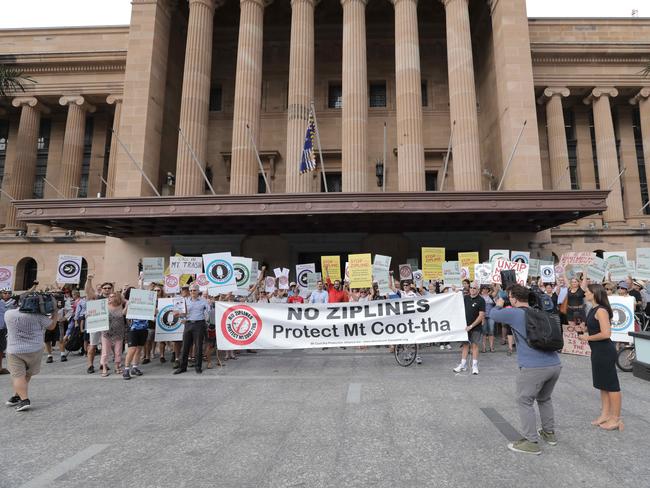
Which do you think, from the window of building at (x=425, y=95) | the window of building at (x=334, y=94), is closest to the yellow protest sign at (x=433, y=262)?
the window of building at (x=425, y=95)

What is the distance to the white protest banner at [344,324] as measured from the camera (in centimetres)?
928

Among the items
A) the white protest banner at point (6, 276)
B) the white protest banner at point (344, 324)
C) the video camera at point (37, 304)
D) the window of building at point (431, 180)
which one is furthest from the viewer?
the window of building at point (431, 180)

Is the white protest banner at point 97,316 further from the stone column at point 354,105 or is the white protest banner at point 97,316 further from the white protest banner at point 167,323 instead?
the stone column at point 354,105

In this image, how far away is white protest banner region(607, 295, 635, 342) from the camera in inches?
371

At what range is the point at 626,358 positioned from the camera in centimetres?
891

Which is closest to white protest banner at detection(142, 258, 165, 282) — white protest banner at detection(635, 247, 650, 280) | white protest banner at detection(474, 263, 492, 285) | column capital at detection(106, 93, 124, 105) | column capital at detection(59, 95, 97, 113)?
white protest banner at detection(474, 263, 492, 285)

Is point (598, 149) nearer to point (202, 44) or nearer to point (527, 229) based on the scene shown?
point (527, 229)

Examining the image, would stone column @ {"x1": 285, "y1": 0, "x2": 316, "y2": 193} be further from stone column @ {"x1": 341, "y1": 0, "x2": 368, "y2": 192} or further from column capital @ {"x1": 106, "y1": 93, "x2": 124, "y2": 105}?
column capital @ {"x1": 106, "y1": 93, "x2": 124, "y2": 105}

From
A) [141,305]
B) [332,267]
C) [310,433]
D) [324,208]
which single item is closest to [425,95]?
[324,208]

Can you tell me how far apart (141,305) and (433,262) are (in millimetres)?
10114

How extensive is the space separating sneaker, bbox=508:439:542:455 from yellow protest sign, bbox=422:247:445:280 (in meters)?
10.7

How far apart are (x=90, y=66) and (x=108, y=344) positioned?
88.7 feet

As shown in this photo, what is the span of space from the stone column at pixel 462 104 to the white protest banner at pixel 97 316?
16.4 meters

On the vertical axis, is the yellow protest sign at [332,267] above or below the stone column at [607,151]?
below
